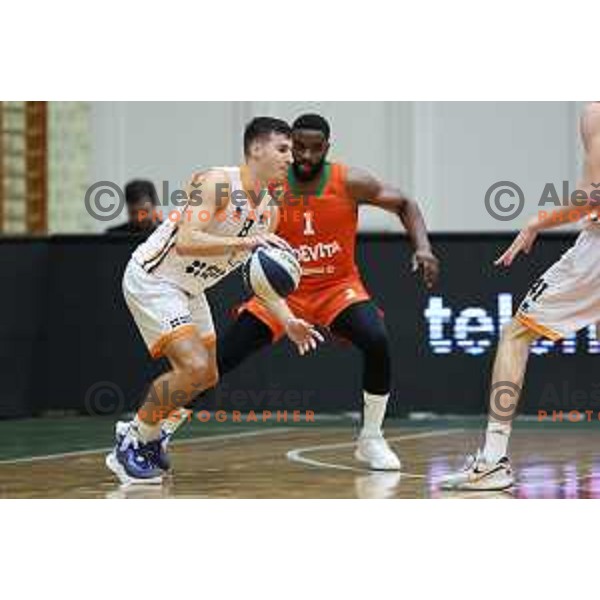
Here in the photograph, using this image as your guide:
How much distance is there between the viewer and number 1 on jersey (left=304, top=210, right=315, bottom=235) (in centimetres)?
1132

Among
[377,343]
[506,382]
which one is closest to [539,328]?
[506,382]

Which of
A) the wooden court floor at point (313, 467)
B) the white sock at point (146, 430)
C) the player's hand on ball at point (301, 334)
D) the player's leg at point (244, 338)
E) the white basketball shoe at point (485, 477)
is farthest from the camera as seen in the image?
the player's leg at point (244, 338)

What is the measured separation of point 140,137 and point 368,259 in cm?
684

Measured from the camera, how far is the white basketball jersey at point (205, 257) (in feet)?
32.4

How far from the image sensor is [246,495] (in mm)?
9336

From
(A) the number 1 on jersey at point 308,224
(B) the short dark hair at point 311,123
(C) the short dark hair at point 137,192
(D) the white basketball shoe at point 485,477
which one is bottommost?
(D) the white basketball shoe at point 485,477

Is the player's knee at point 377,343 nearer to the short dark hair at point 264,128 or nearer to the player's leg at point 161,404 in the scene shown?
the player's leg at point 161,404

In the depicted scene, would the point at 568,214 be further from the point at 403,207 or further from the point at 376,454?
the point at 376,454

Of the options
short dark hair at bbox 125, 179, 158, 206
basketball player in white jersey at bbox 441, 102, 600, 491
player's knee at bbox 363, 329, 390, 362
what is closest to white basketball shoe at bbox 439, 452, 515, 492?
basketball player in white jersey at bbox 441, 102, 600, 491

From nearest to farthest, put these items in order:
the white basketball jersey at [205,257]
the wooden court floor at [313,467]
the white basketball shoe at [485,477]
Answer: the white basketball shoe at [485,477], the wooden court floor at [313,467], the white basketball jersey at [205,257]

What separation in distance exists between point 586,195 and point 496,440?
4.43 feet

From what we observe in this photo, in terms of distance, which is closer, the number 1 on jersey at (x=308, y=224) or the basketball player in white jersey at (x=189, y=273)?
the basketball player in white jersey at (x=189, y=273)

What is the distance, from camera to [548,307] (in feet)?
30.6

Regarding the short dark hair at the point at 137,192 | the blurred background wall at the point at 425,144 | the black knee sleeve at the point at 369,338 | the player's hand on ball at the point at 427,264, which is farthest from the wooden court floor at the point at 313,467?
the blurred background wall at the point at 425,144
